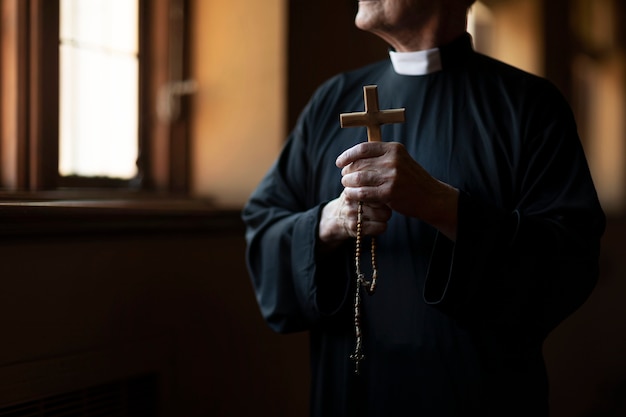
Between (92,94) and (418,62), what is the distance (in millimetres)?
953

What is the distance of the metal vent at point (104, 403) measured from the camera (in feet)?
4.54

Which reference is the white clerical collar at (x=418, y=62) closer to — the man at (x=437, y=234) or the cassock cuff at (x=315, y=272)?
the man at (x=437, y=234)

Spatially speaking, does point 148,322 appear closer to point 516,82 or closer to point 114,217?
→ point 114,217

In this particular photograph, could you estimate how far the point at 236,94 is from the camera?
6.83 ft

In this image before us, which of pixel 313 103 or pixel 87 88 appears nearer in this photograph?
pixel 313 103

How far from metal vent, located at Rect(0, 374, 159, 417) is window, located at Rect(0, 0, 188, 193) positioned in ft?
1.74

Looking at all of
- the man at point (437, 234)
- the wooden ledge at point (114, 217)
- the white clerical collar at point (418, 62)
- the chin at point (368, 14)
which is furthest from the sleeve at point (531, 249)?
the wooden ledge at point (114, 217)

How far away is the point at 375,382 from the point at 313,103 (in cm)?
64

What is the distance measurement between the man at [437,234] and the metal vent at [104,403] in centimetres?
41

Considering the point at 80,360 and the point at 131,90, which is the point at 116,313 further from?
the point at 131,90

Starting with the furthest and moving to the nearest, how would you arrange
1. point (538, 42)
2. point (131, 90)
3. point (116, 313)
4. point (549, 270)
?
1. point (538, 42)
2. point (131, 90)
3. point (116, 313)
4. point (549, 270)

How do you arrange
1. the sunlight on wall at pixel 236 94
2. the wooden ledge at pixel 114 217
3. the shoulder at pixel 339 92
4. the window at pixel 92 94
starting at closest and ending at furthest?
the wooden ledge at pixel 114 217
the shoulder at pixel 339 92
the window at pixel 92 94
the sunlight on wall at pixel 236 94

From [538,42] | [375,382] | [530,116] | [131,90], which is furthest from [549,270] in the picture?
[538,42]

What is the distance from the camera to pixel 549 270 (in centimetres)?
126
